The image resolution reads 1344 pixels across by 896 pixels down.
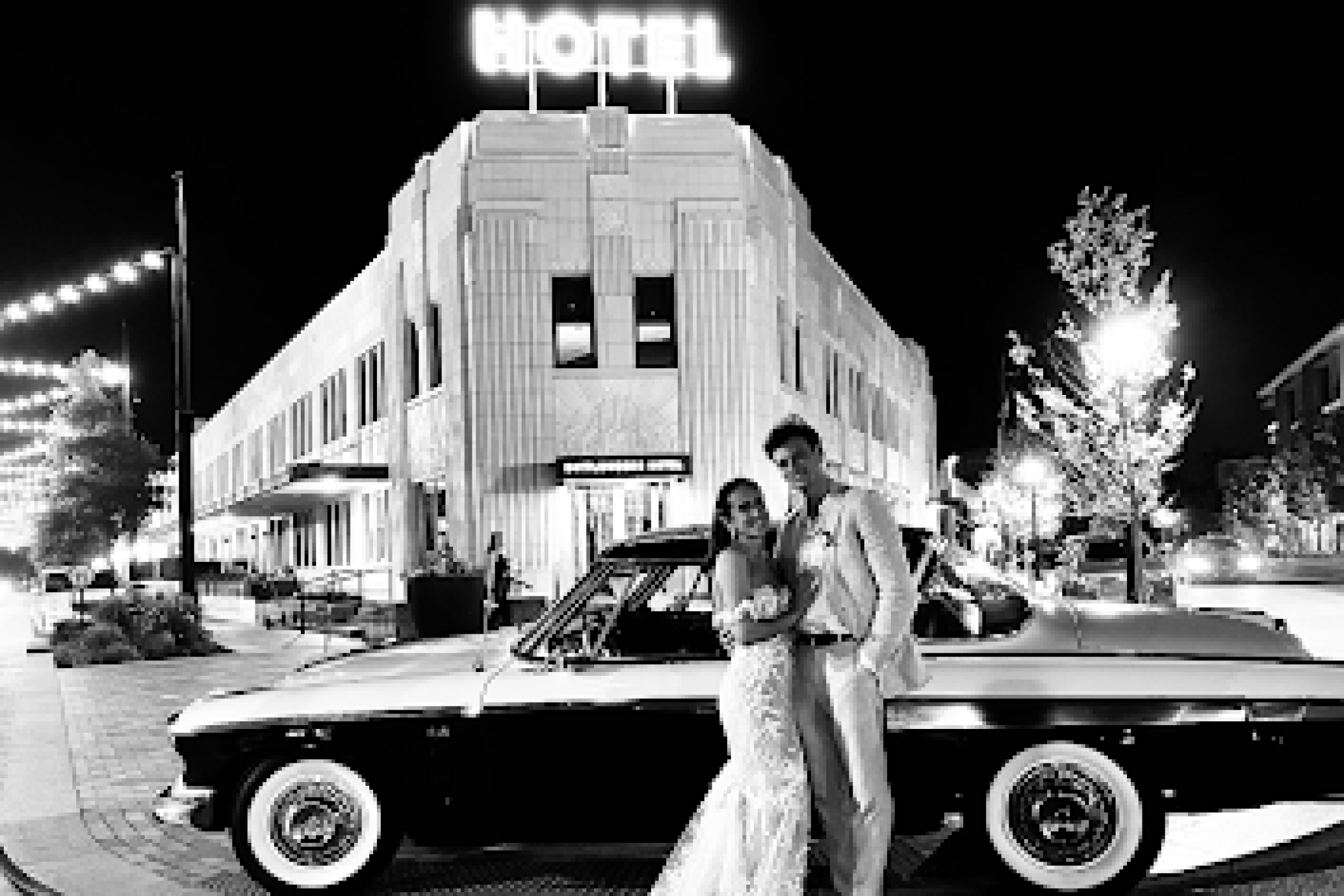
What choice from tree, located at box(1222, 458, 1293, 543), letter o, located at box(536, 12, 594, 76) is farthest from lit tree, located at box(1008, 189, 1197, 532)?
tree, located at box(1222, 458, 1293, 543)

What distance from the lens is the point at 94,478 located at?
2040 inches

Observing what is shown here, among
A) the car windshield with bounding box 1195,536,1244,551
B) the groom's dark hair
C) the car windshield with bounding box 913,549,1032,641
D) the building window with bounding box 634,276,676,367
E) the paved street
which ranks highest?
the building window with bounding box 634,276,676,367

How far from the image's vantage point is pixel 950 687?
18.4 ft

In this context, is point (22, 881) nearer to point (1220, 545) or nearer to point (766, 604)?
point (766, 604)

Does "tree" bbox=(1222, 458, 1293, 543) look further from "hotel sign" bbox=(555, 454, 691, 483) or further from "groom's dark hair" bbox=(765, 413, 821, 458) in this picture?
"groom's dark hair" bbox=(765, 413, 821, 458)

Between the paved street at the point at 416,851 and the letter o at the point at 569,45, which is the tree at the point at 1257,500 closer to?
the letter o at the point at 569,45

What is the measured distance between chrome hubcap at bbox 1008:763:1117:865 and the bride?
1.15m

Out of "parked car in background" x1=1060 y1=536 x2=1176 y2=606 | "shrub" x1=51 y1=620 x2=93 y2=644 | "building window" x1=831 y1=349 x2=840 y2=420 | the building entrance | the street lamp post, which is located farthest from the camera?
"building window" x1=831 y1=349 x2=840 y2=420

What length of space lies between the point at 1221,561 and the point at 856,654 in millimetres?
40950

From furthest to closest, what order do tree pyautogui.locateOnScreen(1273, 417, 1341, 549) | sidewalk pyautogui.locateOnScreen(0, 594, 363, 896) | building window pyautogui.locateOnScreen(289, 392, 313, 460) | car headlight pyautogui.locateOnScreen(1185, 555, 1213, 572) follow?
tree pyautogui.locateOnScreen(1273, 417, 1341, 549)
building window pyautogui.locateOnScreen(289, 392, 313, 460)
car headlight pyautogui.locateOnScreen(1185, 555, 1213, 572)
sidewalk pyautogui.locateOnScreen(0, 594, 363, 896)

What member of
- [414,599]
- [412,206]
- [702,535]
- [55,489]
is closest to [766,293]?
[412,206]

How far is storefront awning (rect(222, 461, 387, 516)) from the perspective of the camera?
31609 millimetres

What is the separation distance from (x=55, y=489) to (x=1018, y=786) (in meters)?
52.3

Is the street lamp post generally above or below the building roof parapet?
below
